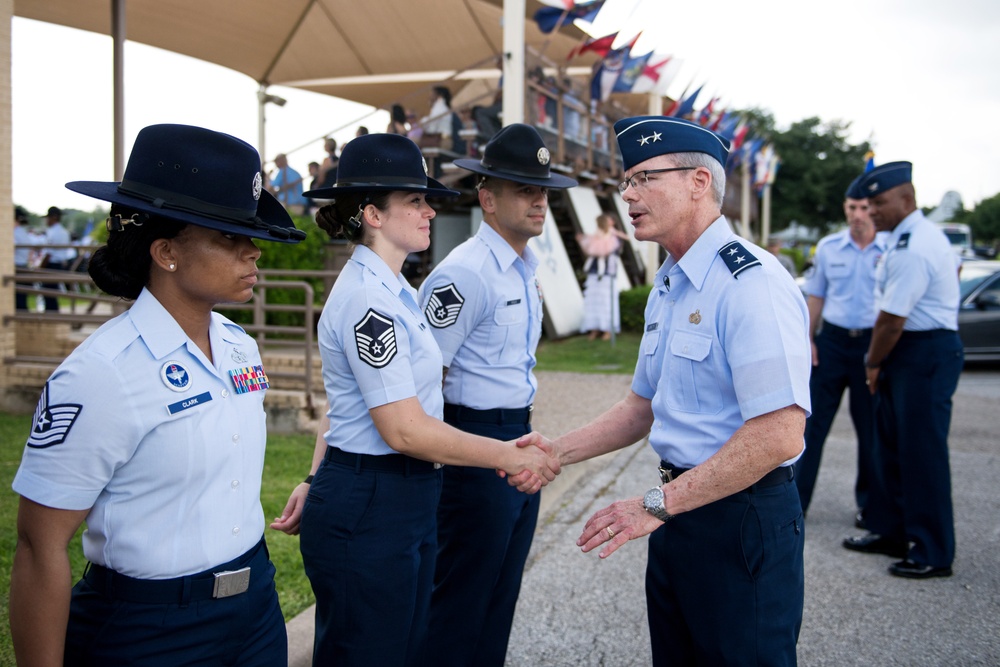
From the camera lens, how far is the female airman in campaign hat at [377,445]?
236cm

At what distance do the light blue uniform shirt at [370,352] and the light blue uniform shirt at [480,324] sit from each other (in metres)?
0.47

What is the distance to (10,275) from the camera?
7.94 m

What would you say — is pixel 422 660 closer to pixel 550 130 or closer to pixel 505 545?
pixel 505 545

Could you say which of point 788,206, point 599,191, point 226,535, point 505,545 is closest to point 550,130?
point 599,191

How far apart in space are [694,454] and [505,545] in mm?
1027

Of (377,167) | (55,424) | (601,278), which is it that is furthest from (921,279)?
(601,278)

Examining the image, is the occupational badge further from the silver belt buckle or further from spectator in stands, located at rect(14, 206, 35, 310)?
spectator in stands, located at rect(14, 206, 35, 310)

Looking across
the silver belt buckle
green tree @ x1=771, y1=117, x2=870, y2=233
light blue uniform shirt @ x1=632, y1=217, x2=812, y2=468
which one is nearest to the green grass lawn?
the silver belt buckle

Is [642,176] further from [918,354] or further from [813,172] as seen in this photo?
[813,172]

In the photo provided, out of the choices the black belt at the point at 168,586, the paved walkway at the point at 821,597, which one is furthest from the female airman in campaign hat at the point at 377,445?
the paved walkway at the point at 821,597

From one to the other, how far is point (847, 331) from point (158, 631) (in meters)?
4.76

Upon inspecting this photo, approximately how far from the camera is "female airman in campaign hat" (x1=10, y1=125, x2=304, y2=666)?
5.41 ft

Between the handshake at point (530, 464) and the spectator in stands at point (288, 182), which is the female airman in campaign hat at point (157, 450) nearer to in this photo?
the handshake at point (530, 464)

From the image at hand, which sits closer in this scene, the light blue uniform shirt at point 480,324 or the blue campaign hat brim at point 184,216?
the blue campaign hat brim at point 184,216
